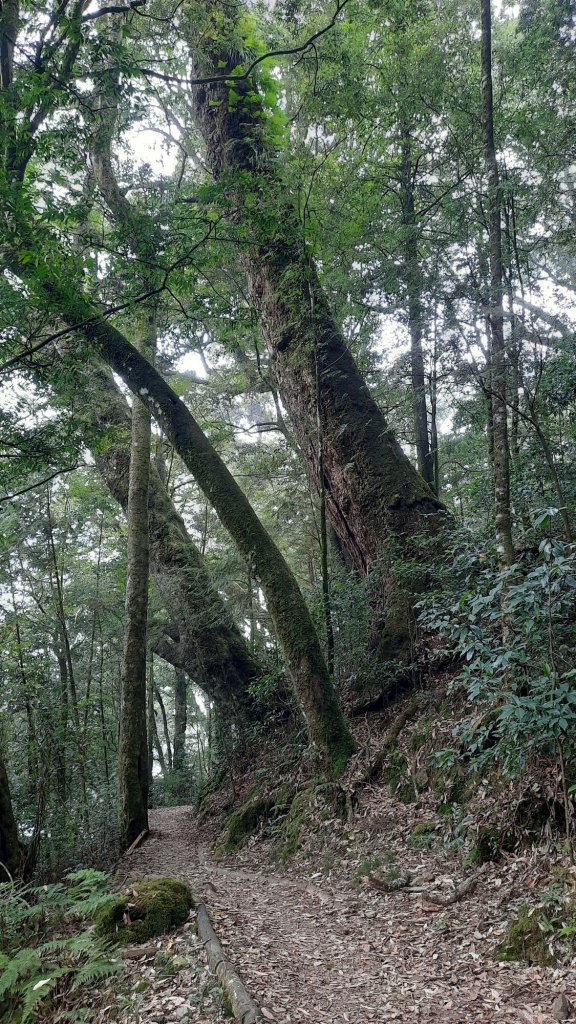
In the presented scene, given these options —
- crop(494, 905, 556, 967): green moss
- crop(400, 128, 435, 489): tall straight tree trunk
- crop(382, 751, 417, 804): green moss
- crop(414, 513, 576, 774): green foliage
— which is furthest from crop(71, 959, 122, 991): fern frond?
crop(400, 128, 435, 489): tall straight tree trunk

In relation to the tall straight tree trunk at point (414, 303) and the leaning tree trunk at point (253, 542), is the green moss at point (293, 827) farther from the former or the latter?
the tall straight tree trunk at point (414, 303)

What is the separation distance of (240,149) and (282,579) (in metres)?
7.64

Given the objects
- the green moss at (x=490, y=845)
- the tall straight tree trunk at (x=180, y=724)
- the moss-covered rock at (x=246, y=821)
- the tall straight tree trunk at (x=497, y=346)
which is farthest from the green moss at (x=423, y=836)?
the tall straight tree trunk at (x=180, y=724)

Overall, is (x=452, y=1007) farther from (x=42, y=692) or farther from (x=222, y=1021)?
(x=42, y=692)

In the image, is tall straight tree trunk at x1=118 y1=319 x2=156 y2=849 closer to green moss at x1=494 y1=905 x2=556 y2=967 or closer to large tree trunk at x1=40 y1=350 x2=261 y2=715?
large tree trunk at x1=40 y1=350 x2=261 y2=715

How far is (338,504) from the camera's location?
30.3 feet

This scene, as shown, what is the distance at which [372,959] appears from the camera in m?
3.93

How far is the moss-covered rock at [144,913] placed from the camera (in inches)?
163

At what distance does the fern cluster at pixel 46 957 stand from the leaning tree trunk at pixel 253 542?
3312 millimetres

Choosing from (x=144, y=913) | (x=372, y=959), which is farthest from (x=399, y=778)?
(x=144, y=913)

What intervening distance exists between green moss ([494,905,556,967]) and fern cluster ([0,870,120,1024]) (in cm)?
251

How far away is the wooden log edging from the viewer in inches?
117

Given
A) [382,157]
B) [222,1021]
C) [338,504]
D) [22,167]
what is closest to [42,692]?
[338,504]

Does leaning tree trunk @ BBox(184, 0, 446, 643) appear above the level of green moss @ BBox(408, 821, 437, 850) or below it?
above
